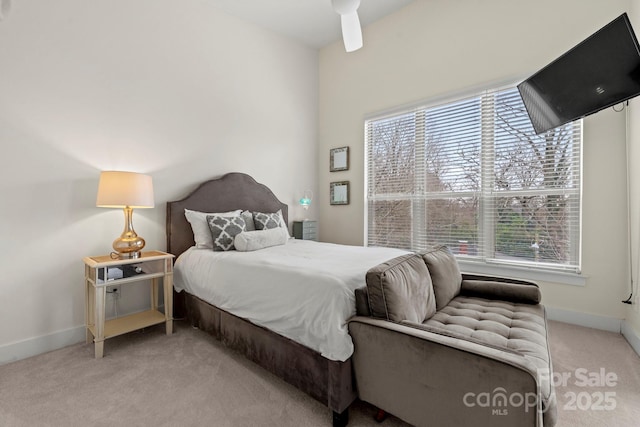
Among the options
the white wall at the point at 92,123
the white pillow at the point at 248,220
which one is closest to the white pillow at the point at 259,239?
the white pillow at the point at 248,220

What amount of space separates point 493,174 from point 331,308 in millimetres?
2474

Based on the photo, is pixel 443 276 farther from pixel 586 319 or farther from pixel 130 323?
pixel 130 323

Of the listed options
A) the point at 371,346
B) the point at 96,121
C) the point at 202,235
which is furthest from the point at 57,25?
the point at 371,346

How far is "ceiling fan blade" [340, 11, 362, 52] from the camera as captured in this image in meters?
2.21

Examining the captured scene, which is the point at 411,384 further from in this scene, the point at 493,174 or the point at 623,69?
the point at 493,174

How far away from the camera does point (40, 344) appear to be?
224cm

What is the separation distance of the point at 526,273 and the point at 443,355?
7.33 feet

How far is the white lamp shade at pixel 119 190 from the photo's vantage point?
2240 mm

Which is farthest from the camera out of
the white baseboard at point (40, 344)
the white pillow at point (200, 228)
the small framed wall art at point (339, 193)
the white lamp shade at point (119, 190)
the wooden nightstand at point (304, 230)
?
the small framed wall art at point (339, 193)

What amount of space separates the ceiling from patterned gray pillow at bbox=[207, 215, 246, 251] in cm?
243

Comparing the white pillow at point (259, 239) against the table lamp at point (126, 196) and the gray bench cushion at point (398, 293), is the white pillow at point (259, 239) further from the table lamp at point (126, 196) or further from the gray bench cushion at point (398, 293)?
the gray bench cushion at point (398, 293)

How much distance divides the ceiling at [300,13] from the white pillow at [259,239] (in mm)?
2575

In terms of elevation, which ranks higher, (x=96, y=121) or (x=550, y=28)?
(x=550, y=28)

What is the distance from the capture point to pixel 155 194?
2873 mm
